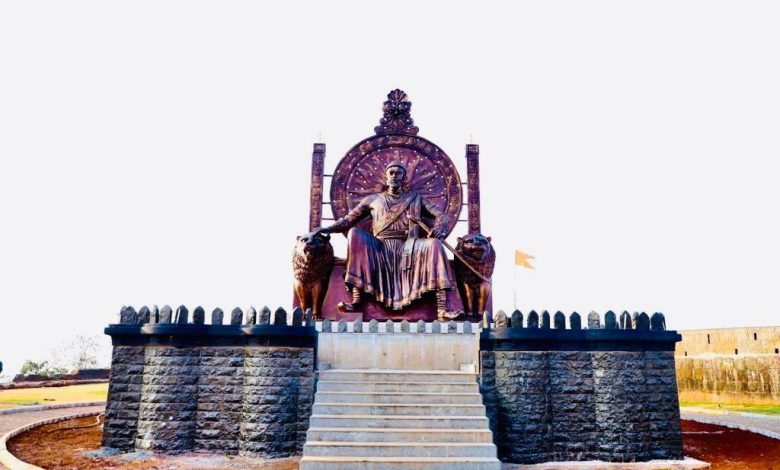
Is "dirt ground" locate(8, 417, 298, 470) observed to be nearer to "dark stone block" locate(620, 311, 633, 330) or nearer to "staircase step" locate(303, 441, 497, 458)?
"staircase step" locate(303, 441, 497, 458)

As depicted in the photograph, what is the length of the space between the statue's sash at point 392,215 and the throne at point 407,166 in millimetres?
1231

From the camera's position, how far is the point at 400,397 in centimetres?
864

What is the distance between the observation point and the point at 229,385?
9031 mm

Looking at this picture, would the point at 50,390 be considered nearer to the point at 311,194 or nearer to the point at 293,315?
the point at 311,194

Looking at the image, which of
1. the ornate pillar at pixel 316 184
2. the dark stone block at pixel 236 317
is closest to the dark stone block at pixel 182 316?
the dark stone block at pixel 236 317

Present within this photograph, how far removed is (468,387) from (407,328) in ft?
5.34

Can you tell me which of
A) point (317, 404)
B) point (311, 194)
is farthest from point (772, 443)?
point (311, 194)

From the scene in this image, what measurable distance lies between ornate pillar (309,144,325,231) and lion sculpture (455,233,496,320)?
3.68 meters

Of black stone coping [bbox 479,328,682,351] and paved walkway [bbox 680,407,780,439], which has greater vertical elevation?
black stone coping [bbox 479,328,682,351]

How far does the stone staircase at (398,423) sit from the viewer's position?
292 inches

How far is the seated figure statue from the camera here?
1167 centimetres

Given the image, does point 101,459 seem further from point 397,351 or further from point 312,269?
point 312,269

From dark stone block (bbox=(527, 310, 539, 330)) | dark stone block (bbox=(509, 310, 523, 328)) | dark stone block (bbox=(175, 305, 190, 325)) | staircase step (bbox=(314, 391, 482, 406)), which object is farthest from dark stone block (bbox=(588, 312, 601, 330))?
dark stone block (bbox=(175, 305, 190, 325))

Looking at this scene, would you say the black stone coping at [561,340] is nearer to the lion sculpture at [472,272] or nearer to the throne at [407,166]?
the lion sculpture at [472,272]
